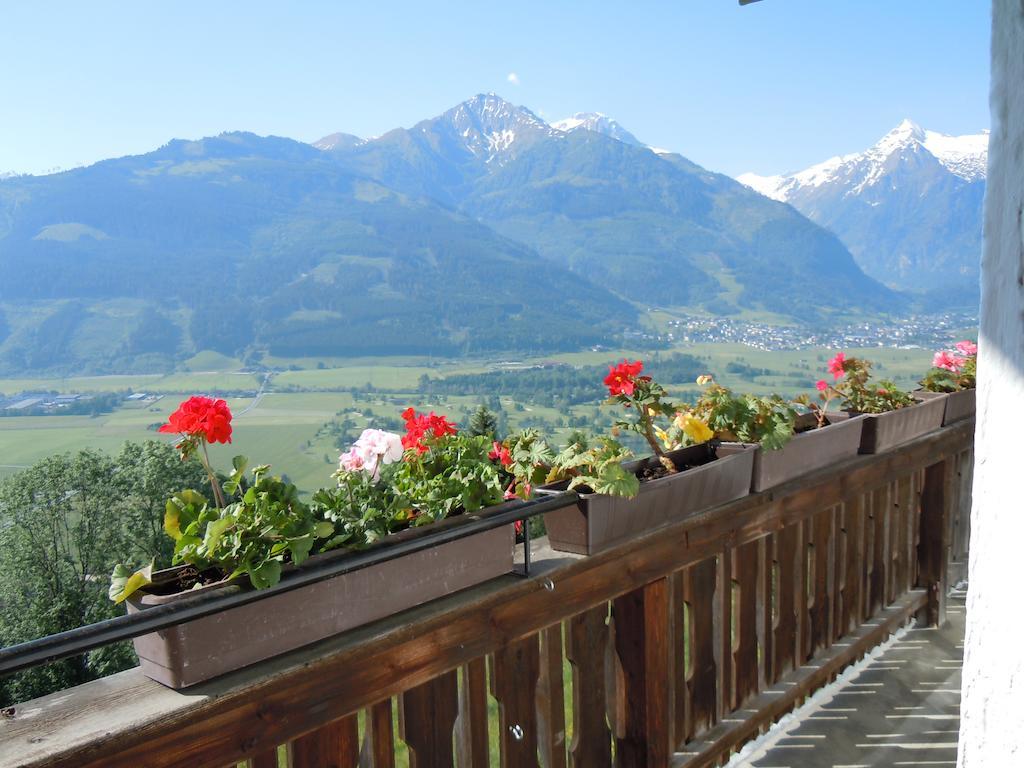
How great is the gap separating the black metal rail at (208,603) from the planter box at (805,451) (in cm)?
84

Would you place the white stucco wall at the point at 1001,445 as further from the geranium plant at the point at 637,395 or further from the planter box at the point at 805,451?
the planter box at the point at 805,451

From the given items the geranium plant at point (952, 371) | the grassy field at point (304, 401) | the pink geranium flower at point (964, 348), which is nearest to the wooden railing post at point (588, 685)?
the geranium plant at point (952, 371)

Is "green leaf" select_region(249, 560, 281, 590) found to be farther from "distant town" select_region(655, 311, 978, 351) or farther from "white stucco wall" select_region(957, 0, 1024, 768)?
"distant town" select_region(655, 311, 978, 351)

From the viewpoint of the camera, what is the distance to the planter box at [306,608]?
105 cm

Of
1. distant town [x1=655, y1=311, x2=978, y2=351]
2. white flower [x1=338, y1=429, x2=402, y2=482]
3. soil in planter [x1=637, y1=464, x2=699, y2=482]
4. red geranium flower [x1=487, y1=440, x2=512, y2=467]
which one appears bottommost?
distant town [x1=655, y1=311, x2=978, y2=351]

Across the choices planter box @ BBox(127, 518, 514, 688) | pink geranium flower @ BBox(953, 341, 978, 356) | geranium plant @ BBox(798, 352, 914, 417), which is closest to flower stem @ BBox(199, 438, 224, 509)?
planter box @ BBox(127, 518, 514, 688)

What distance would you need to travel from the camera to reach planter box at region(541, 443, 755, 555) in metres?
1.58

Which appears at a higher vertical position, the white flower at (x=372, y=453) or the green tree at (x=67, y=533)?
the white flower at (x=372, y=453)

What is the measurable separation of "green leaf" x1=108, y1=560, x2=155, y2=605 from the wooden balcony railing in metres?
0.13

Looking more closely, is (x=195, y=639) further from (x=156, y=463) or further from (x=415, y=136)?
(x=415, y=136)

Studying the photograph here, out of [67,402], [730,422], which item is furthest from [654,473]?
[67,402]

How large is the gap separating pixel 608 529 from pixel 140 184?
13174 centimetres

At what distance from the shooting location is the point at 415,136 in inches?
7456

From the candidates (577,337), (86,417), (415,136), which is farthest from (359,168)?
(86,417)
